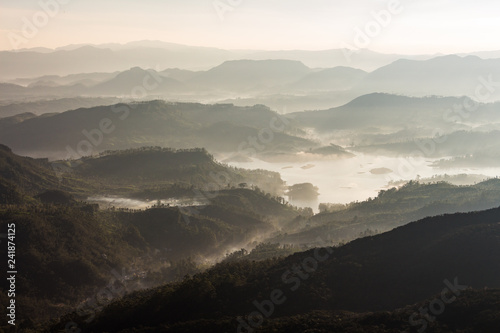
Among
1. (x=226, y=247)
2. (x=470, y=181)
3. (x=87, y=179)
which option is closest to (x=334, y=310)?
(x=226, y=247)

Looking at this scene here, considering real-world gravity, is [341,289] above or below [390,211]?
below

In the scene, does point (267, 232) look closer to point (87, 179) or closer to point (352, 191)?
point (87, 179)

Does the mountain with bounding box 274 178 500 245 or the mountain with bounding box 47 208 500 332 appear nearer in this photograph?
the mountain with bounding box 47 208 500 332

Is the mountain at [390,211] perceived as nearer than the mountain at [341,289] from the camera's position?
No

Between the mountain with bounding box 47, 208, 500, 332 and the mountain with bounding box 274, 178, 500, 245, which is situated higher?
the mountain with bounding box 274, 178, 500, 245

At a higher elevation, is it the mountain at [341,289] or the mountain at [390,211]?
the mountain at [390,211]

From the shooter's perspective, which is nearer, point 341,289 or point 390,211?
point 341,289

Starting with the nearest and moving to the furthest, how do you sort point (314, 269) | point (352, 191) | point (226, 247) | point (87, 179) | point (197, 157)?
point (314, 269) → point (226, 247) → point (87, 179) → point (197, 157) → point (352, 191)

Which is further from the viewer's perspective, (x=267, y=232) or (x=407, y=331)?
(x=267, y=232)
